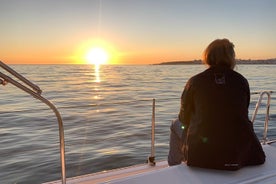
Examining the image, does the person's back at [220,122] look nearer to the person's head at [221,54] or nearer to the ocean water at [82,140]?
the person's head at [221,54]

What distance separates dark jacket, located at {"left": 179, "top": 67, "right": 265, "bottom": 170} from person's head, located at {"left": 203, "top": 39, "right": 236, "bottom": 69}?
9 cm

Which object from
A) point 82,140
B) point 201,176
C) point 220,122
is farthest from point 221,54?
point 82,140

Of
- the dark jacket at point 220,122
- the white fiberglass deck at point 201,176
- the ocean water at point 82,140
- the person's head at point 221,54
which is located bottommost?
the ocean water at point 82,140

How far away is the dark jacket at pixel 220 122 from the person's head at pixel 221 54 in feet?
0.29

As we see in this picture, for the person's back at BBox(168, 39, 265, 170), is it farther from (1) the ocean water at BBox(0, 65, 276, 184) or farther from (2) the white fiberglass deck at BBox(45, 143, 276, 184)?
(1) the ocean water at BBox(0, 65, 276, 184)

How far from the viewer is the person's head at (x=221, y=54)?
2580 millimetres

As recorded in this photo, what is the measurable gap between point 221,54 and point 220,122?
484 mm

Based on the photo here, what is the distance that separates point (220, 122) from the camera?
97.1 inches

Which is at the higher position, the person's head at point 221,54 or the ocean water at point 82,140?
the person's head at point 221,54

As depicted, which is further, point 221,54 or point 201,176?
point 221,54

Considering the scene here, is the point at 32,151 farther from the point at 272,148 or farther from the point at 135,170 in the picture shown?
A: the point at 272,148

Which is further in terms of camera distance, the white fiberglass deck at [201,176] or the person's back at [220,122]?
the person's back at [220,122]

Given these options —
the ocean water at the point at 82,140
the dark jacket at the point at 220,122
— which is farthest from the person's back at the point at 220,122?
the ocean water at the point at 82,140

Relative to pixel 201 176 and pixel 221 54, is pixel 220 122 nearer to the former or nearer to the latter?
pixel 201 176
